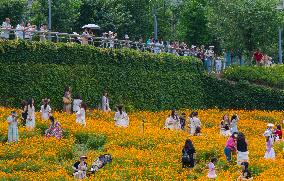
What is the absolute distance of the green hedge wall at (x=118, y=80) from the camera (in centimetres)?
4094

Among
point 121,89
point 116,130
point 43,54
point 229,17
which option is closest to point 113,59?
point 121,89

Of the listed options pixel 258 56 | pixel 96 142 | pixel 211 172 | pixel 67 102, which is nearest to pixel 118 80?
pixel 67 102


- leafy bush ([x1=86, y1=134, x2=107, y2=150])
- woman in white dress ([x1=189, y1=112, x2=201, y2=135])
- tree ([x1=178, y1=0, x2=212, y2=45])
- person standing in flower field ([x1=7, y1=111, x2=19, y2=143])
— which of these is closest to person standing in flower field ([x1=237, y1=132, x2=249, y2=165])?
leafy bush ([x1=86, y1=134, x2=107, y2=150])

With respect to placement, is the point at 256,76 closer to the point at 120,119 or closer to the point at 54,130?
the point at 120,119

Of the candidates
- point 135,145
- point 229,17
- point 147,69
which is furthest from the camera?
point 229,17

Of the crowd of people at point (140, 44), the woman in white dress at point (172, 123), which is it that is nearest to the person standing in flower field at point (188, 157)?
the woman in white dress at point (172, 123)

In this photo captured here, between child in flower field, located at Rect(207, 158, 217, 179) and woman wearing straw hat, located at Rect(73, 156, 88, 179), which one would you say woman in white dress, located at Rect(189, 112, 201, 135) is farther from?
woman wearing straw hat, located at Rect(73, 156, 88, 179)

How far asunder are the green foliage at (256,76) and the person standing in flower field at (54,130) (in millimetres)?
26792

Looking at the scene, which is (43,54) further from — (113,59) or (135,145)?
(135,145)

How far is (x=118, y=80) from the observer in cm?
4862

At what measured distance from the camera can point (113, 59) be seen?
158 ft

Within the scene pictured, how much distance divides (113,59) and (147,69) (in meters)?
4.41

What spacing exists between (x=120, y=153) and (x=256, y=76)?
94.8 feet

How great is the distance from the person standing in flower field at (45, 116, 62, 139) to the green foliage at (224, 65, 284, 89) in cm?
2679
